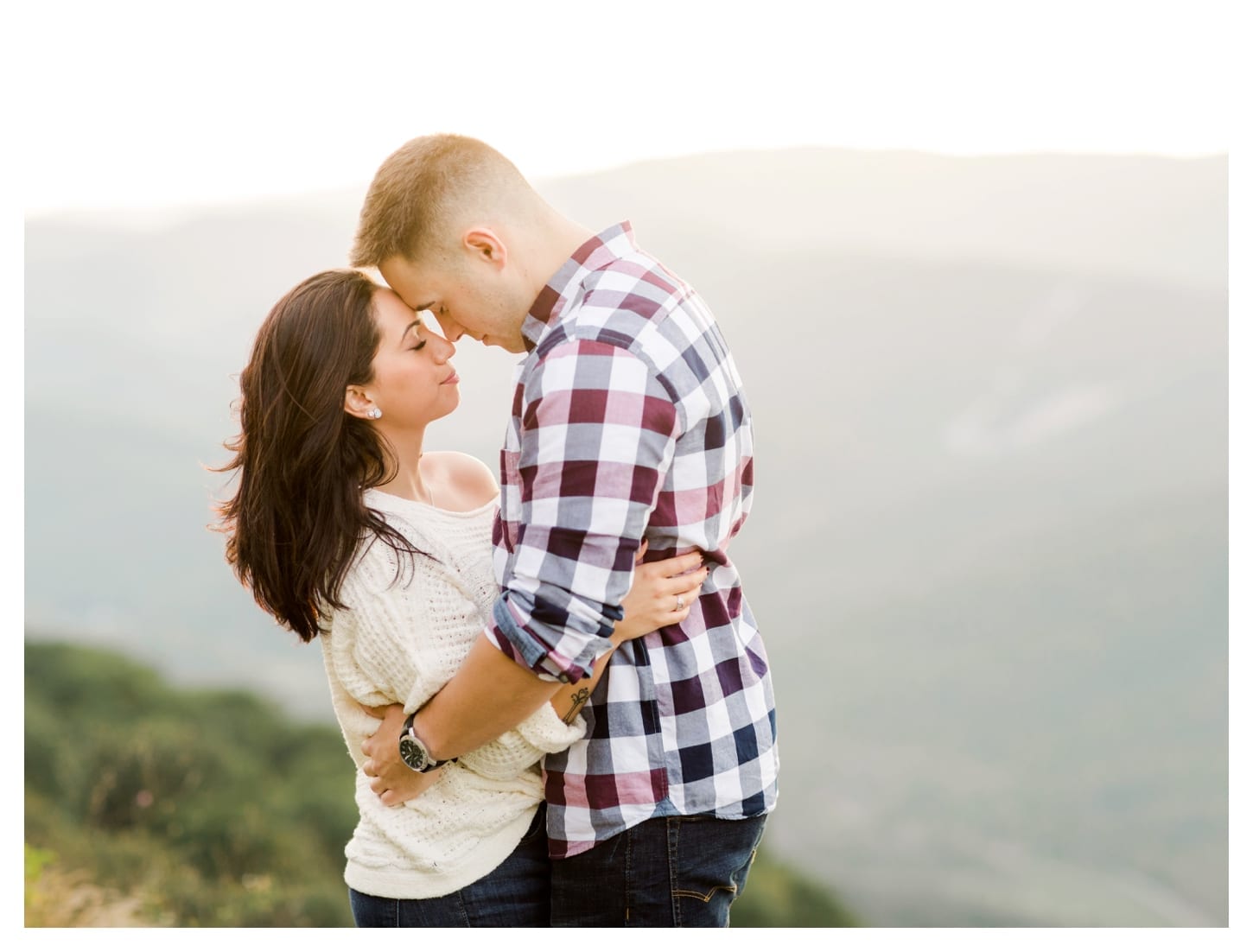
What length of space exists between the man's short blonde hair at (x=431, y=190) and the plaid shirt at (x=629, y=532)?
0.55ft

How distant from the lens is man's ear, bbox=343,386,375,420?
Answer: 159 cm

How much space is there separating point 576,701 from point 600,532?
308 mm

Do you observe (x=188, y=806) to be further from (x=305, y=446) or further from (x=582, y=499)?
(x=582, y=499)

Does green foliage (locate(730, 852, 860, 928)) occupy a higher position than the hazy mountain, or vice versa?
the hazy mountain

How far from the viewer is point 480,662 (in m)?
1.31

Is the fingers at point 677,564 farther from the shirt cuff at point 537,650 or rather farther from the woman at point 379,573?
the shirt cuff at point 537,650

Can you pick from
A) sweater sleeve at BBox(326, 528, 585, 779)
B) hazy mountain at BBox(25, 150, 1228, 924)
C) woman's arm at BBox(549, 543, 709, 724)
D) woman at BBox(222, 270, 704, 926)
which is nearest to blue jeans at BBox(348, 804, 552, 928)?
woman at BBox(222, 270, 704, 926)

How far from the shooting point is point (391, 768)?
4.88ft

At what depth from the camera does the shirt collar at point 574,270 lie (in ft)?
4.72

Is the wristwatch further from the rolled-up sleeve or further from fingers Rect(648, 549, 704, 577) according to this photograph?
fingers Rect(648, 549, 704, 577)

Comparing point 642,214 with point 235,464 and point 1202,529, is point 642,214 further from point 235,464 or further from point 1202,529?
point 235,464

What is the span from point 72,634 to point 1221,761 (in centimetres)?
758

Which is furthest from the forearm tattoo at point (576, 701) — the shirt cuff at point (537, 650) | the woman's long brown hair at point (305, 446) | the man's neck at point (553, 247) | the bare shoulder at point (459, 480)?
the man's neck at point (553, 247)

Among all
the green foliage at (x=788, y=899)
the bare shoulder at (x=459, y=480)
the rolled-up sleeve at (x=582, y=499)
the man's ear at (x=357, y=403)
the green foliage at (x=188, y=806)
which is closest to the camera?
the rolled-up sleeve at (x=582, y=499)
